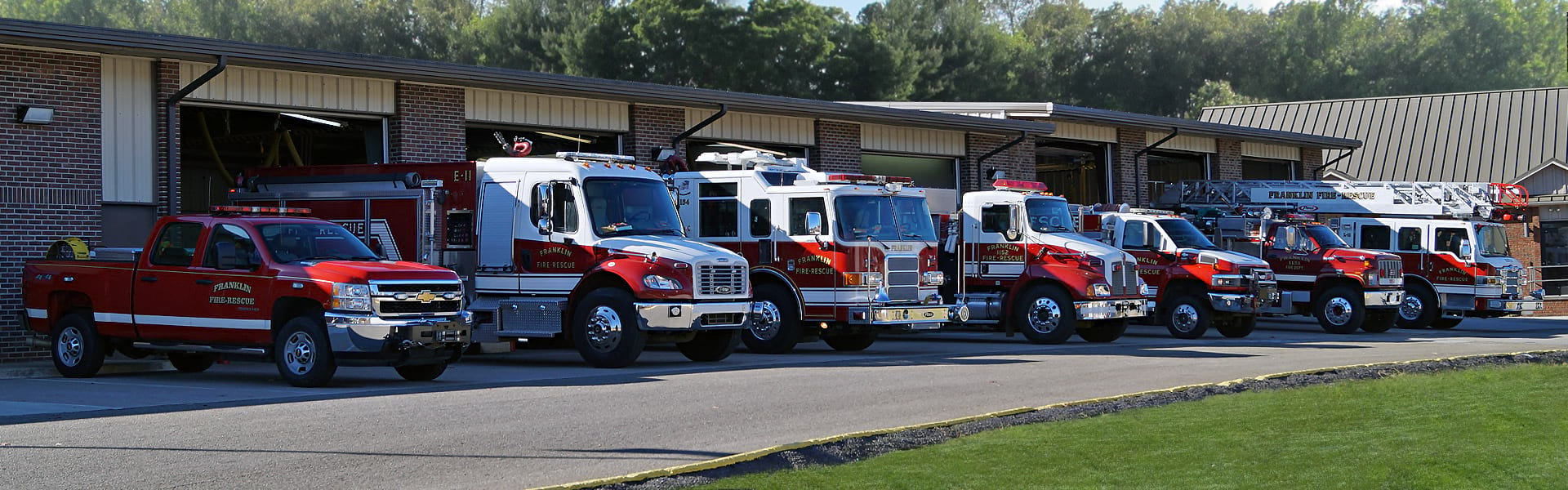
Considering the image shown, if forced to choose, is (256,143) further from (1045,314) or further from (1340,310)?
(1340,310)

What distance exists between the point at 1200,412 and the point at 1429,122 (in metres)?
37.6

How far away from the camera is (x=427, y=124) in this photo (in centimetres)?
2336

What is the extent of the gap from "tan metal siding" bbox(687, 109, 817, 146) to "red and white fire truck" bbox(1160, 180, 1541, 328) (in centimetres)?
1068

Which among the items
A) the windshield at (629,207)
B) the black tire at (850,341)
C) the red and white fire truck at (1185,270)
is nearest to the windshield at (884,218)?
the black tire at (850,341)

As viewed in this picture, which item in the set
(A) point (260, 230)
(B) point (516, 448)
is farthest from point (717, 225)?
(B) point (516, 448)

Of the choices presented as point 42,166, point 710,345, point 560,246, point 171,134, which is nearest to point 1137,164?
point 710,345

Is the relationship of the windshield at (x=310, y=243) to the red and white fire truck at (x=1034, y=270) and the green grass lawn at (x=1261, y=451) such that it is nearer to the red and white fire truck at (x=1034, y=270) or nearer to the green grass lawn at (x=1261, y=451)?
the green grass lawn at (x=1261, y=451)

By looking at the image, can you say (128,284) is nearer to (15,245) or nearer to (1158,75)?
(15,245)

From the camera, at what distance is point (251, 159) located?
2888 cm

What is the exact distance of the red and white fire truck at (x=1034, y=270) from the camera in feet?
77.0

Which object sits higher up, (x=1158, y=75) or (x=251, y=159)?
(x=1158, y=75)

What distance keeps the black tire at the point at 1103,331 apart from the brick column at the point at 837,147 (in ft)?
21.6

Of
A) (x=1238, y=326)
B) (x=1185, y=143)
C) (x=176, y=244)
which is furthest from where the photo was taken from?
(x=1185, y=143)

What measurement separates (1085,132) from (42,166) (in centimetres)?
2315
